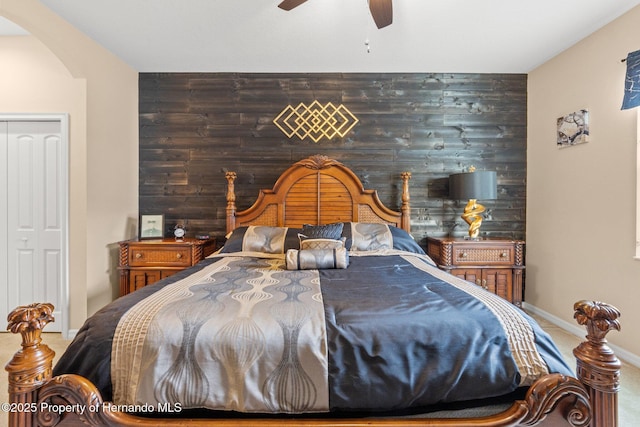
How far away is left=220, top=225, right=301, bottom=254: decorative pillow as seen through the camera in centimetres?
278

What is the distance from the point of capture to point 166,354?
120 centimetres

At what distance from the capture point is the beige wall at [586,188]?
8.07 feet

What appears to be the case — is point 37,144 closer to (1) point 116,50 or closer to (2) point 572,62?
(1) point 116,50

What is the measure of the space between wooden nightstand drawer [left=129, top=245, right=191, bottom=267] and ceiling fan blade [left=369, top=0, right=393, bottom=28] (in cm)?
259

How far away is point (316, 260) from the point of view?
88.4 inches

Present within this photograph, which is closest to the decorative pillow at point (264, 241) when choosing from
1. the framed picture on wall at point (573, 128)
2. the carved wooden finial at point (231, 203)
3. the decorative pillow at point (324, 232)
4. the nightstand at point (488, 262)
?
the decorative pillow at point (324, 232)

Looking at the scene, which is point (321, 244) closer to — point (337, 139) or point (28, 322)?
point (337, 139)

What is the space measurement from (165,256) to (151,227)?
50 centimetres

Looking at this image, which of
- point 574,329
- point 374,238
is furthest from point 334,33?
point 574,329

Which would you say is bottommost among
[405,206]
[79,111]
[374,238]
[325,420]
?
[325,420]

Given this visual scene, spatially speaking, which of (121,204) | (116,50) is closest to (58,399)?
(121,204)

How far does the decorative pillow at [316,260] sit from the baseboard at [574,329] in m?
2.34

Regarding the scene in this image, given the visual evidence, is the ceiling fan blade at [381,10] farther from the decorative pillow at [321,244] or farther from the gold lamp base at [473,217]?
the gold lamp base at [473,217]

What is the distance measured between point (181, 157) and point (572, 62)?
4.18 meters
